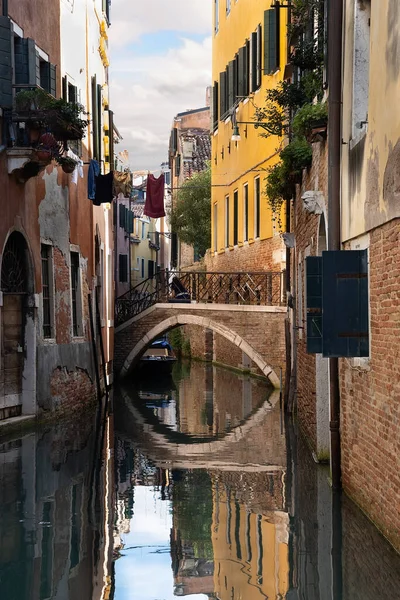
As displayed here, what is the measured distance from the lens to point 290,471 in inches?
481

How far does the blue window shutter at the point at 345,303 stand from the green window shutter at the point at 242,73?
1735 centimetres

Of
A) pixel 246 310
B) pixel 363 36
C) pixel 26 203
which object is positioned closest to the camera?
pixel 363 36

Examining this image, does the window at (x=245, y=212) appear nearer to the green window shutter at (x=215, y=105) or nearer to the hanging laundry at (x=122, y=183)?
the hanging laundry at (x=122, y=183)

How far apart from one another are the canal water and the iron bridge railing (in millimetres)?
7925

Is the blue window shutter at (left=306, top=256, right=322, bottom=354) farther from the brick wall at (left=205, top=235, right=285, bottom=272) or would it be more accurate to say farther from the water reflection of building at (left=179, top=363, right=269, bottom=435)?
the brick wall at (left=205, top=235, right=285, bottom=272)

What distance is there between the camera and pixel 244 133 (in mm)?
27109

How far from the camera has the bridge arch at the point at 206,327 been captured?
24.2 metres

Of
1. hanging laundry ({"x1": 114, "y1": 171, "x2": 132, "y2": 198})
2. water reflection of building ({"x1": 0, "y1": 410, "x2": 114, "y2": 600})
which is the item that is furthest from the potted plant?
hanging laundry ({"x1": 114, "y1": 171, "x2": 132, "y2": 198})

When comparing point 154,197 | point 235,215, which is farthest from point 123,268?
point 154,197

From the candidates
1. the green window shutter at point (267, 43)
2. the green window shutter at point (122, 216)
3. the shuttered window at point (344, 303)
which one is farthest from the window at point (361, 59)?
the green window shutter at point (122, 216)

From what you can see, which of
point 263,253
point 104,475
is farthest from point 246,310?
point 104,475

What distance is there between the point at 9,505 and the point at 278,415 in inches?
362

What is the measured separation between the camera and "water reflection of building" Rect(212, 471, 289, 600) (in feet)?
23.5

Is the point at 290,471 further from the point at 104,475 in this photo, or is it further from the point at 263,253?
the point at 263,253
